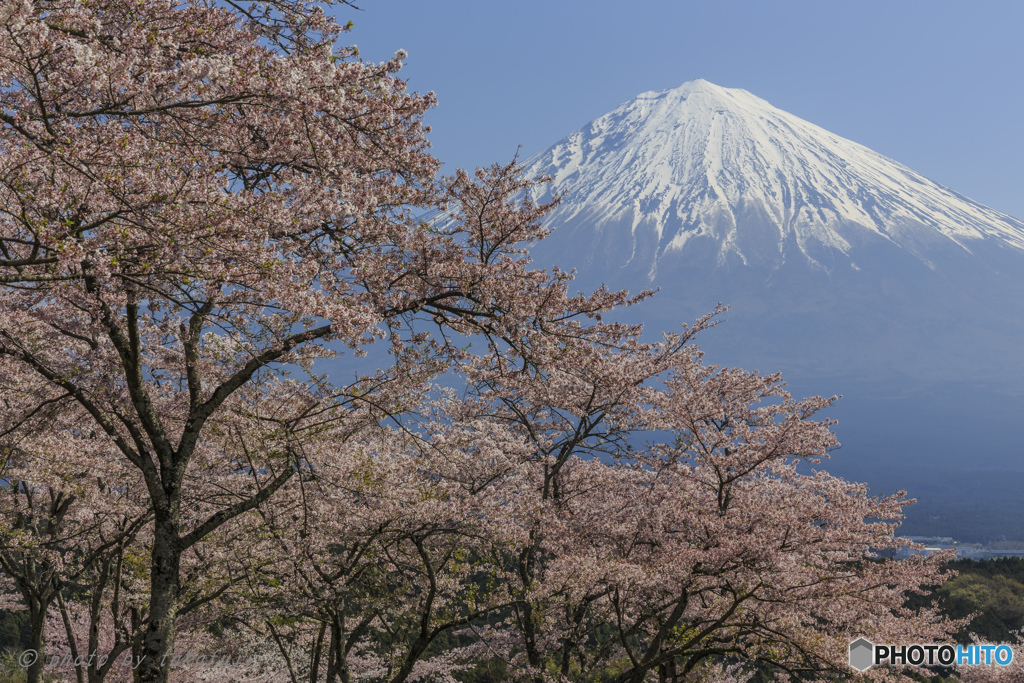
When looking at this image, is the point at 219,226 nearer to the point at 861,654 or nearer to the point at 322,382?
the point at 322,382

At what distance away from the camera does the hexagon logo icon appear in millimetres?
7844

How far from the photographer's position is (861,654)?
26.4ft

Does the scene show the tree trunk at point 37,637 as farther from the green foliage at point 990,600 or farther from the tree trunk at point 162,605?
the green foliage at point 990,600

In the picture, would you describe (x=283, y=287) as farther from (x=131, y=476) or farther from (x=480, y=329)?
(x=131, y=476)

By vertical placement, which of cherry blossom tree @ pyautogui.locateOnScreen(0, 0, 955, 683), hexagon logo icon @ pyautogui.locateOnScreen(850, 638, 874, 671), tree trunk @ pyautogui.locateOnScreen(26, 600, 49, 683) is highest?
cherry blossom tree @ pyautogui.locateOnScreen(0, 0, 955, 683)

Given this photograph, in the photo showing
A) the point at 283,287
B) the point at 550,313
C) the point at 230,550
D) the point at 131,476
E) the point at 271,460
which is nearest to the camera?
the point at 283,287

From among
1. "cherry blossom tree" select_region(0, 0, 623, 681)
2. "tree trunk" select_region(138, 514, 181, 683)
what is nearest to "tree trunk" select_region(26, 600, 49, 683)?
"cherry blossom tree" select_region(0, 0, 623, 681)

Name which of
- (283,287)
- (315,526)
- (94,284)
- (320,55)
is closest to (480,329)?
(283,287)

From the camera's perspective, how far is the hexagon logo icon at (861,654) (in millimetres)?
7844

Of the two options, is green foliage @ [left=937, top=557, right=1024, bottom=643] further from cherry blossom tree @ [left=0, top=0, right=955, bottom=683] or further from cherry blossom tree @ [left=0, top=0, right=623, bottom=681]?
cherry blossom tree @ [left=0, top=0, right=623, bottom=681]

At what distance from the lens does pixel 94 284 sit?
5488mm

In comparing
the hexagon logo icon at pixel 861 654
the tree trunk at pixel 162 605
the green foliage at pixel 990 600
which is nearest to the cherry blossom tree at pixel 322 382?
the tree trunk at pixel 162 605

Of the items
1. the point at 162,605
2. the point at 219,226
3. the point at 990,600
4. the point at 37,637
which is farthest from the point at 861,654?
the point at 990,600

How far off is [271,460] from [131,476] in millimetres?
3571
